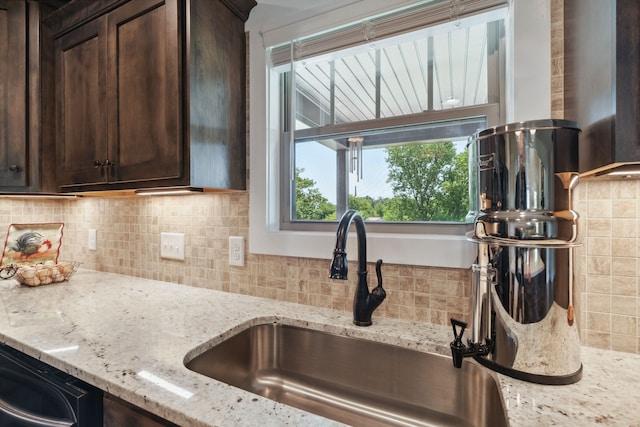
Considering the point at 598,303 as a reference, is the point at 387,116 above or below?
above

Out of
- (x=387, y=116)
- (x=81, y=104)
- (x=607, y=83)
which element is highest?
(x=81, y=104)

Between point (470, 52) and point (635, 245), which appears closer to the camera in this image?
point (635, 245)

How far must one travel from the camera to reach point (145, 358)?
75 centimetres

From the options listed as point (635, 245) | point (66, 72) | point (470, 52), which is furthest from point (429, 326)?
point (66, 72)

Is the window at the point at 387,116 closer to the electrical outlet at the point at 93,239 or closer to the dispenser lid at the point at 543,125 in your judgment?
the dispenser lid at the point at 543,125

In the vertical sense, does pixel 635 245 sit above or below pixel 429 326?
above

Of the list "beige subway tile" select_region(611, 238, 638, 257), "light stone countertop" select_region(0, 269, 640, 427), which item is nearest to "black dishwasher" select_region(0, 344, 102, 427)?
"light stone countertop" select_region(0, 269, 640, 427)

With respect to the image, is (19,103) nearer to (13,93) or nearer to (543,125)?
(13,93)

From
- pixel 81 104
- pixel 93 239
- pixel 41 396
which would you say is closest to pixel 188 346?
pixel 41 396

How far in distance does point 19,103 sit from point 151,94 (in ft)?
2.82

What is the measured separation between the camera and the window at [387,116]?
106cm

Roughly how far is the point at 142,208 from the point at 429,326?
1.47 m

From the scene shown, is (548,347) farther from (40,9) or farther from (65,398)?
(40,9)

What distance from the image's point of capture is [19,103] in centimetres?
146
